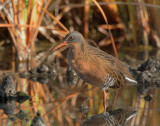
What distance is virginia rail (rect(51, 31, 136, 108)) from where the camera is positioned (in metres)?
3.58

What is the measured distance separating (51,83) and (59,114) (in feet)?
4.42

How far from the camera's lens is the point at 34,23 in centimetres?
550

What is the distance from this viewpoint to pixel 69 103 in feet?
11.9

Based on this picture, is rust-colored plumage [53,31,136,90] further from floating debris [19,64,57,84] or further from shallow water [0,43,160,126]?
floating debris [19,64,57,84]

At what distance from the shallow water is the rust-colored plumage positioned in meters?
0.22

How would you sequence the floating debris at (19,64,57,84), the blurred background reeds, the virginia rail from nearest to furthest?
the blurred background reeds, the virginia rail, the floating debris at (19,64,57,84)

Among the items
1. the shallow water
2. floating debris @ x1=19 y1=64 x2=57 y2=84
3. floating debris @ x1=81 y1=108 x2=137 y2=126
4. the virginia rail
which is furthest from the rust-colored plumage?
floating debris @ x1=19 y1=64 x2=57 y2=84

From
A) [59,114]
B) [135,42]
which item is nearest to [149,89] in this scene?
[59,114]

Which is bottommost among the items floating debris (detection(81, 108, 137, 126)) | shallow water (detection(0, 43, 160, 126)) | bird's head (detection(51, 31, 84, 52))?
floating debris (detection(81, 108, 137, 126))

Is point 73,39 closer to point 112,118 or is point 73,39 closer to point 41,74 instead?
point 112,118

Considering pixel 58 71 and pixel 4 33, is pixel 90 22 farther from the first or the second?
pixel 58 71

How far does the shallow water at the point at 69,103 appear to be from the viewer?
120 inches

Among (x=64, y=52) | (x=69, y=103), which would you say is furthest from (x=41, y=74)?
(x=64, y=52)

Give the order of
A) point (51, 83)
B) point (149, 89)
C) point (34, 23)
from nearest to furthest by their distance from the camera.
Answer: point (149, 89), point (51, 83), point (34, 23)
